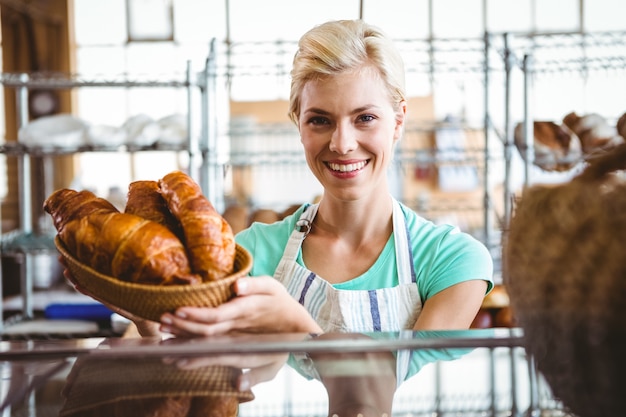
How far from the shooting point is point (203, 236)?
25.1 inches

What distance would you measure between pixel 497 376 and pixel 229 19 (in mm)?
5756

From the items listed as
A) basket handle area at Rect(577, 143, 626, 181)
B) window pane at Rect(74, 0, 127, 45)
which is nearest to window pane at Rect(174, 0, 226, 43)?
window pane at Rect(74, 0, 127, 45)

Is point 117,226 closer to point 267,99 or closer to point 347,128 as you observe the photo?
point 347,128

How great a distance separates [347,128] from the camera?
48.3 inches

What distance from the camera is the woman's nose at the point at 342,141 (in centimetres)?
121

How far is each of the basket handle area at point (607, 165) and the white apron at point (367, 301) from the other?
0.84 meters

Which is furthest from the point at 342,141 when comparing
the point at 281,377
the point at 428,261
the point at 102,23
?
the point at 102,23

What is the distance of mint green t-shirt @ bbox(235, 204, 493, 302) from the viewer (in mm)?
1214

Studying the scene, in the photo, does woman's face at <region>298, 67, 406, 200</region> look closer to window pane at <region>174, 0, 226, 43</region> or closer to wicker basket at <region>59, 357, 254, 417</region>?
wicker basket at <region>59, 357, 254, 417</region>

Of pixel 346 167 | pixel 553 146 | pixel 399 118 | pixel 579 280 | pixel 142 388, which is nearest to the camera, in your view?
pixel 579 280

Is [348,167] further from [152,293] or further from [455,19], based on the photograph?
[455,19]

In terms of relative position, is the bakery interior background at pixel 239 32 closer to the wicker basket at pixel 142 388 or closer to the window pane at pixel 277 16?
the window pane at pixel 277 16

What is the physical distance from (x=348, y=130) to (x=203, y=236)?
639 millimetres

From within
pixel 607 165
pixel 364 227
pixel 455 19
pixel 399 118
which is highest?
pixel 455 19
